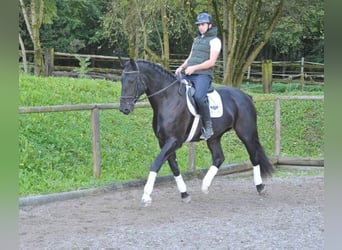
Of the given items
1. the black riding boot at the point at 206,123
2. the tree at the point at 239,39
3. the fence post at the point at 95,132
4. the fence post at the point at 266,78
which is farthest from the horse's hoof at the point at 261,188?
the fence post at the point at 266,78

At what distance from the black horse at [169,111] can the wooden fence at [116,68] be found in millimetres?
10304

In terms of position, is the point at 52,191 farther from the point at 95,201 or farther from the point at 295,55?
the point at 295,55

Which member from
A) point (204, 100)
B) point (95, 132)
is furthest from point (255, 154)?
point (95, 132)

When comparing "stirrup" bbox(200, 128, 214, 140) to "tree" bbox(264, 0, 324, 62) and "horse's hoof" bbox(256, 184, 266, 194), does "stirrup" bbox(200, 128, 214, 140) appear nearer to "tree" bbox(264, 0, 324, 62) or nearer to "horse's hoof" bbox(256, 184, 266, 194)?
"horse's hoof" bbox(256, 184, 266, 194)

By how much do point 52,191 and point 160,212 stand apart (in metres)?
1.51

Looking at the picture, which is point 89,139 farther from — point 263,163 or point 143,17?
point 143,17

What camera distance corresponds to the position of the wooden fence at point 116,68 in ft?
58.9

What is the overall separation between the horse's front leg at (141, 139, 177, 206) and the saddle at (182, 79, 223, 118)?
477mm

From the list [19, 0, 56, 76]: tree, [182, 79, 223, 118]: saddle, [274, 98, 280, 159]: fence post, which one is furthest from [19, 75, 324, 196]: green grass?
[19, 0, 56, 76]: tree

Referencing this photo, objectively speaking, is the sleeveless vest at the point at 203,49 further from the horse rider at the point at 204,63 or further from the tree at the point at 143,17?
the tree at the point at 143,17

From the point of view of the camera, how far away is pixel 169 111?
5.84 m

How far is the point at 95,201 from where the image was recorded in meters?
6.13

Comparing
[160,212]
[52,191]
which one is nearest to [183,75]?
[160,212]
